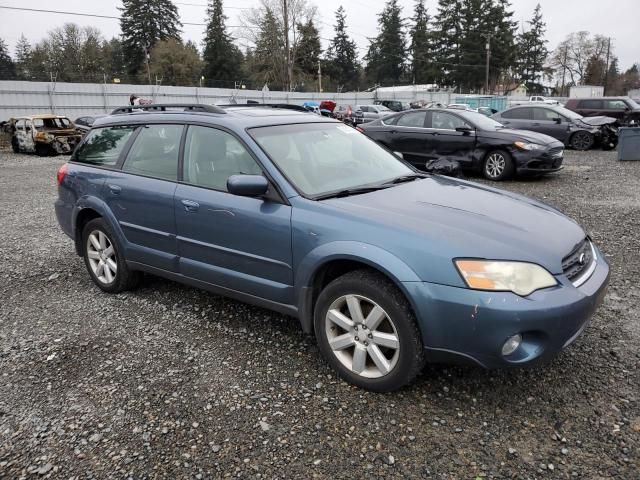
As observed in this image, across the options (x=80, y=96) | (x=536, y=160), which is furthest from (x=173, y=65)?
(x=536, y=160)

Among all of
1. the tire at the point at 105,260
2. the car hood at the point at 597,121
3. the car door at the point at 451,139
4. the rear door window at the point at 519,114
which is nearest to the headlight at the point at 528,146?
the car door at the point at 451,139

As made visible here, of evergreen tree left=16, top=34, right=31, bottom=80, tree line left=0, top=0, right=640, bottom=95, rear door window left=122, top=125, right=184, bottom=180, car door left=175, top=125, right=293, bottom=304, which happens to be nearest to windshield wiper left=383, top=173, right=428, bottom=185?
car door left=175, top=125, right=293, bottom=304

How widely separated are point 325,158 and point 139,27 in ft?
240

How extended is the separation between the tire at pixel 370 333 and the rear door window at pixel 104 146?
258cm

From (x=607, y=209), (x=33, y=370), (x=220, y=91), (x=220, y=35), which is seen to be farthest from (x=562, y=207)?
(x=220, y=35)

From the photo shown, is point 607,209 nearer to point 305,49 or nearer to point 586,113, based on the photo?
point 586,113

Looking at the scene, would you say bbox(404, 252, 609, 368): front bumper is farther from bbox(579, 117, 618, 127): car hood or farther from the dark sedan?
bbox(579, 117, 618, 127): car hood

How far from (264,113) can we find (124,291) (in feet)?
7.06

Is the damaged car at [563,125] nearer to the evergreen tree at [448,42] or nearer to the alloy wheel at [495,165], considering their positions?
the alloy wheel at [495,165]

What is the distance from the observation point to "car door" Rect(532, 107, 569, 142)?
A: 49.0 ft

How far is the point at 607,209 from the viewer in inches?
303

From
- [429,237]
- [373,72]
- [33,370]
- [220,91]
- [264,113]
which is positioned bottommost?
[33,370]

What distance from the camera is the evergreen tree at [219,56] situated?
65.1 meters

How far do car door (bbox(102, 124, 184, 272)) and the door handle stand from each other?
0.15m
